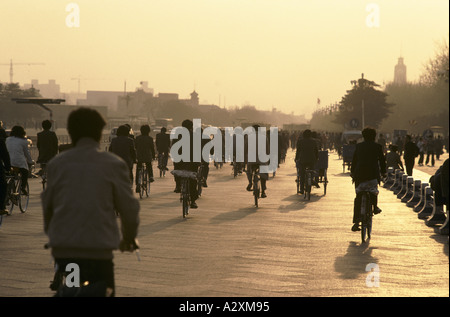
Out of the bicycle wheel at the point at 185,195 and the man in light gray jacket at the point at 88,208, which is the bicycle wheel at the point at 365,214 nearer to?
the bicycle wheel at the point at 185,195

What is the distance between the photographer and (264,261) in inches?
415

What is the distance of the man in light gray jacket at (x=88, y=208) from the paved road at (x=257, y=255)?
3.26 meters

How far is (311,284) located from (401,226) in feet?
21.9

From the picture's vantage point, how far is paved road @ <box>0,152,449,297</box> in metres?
8.66

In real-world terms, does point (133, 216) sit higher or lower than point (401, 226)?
higher

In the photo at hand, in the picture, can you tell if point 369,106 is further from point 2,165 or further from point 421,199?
point 2,165

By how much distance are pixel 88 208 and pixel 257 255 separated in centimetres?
631

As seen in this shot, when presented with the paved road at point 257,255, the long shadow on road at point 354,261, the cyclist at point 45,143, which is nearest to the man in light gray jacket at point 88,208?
the paved road at point 257,255

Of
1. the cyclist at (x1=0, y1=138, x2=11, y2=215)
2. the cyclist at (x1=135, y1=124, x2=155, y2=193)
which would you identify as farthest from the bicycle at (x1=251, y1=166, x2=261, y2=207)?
the cyclist at (x1=0, y1=138, x2=11, y2=215)

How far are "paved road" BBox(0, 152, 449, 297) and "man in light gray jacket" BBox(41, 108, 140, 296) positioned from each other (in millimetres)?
3256

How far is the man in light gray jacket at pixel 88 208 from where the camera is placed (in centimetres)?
493

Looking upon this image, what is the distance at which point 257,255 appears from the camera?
11.1 meters
